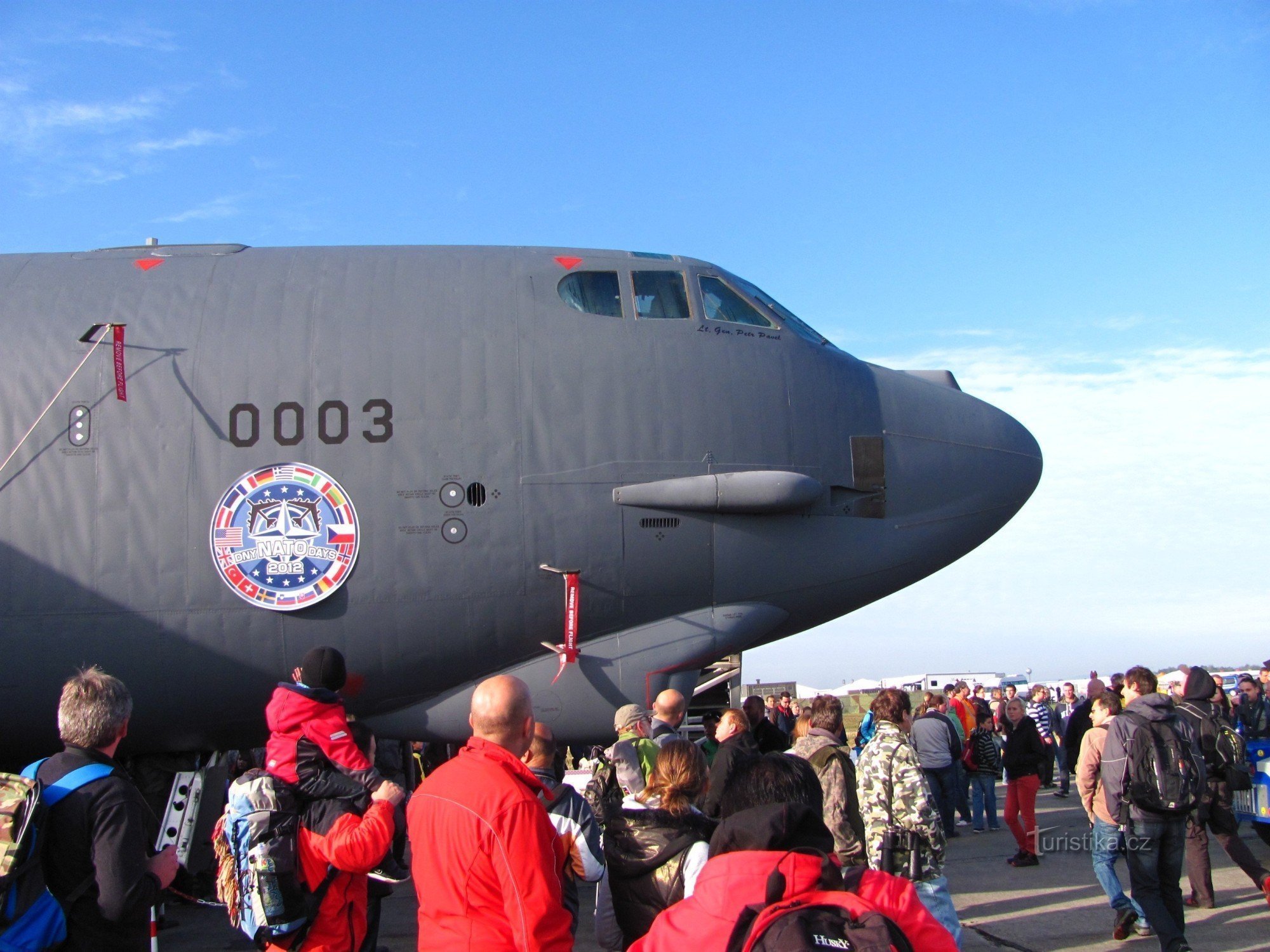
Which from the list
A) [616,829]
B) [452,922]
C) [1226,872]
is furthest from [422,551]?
[1226,872]

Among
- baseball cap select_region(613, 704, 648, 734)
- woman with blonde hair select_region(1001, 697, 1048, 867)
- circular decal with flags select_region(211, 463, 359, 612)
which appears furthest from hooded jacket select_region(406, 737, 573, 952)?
woman with blonde hair select_region(1001, 697, 1048, 867)

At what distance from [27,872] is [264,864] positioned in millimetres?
883

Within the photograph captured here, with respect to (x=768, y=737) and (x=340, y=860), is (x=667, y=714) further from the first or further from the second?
(x=768, y=737)

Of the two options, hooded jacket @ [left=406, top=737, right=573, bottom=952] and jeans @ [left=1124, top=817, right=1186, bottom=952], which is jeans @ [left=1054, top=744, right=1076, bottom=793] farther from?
hooded jacket @ [left=406, top=737, right=573, bottom=952]

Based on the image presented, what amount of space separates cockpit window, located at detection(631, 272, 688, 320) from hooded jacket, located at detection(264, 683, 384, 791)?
4610 millimetres

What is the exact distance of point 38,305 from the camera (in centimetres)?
817

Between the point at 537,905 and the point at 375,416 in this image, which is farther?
the point at 375,416

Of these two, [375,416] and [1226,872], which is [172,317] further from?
[1226,872]

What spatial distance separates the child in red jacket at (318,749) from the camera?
14.6 ft

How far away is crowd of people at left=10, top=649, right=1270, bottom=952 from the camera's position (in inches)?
98.2

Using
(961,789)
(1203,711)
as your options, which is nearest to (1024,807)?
(1203,711)

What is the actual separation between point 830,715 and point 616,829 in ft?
9.65

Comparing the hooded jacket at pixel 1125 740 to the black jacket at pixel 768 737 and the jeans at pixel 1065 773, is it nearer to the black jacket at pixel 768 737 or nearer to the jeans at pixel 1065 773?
the black jacket at pixel 768 737

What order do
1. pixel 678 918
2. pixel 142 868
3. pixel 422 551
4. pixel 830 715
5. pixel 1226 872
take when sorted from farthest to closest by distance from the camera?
pixel 1226 872 → pixel 422 551 → pixel 830 715 → pixel 142 868 → pixel 678 918
